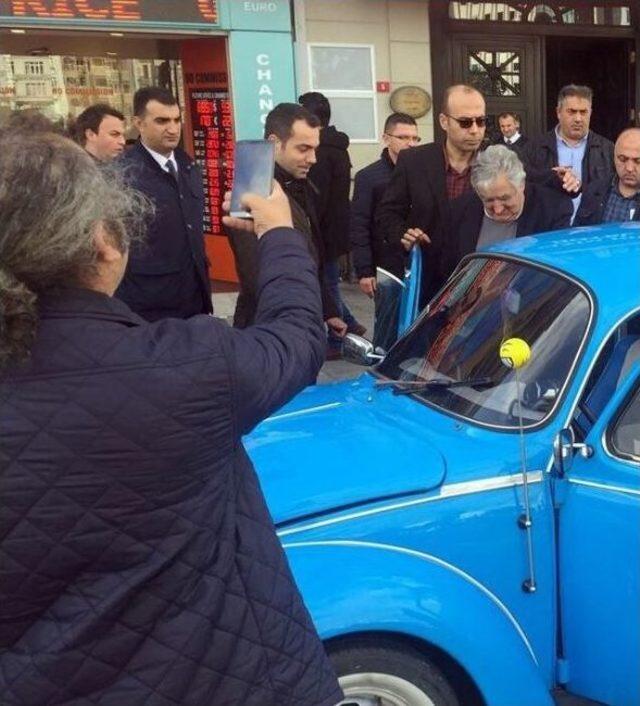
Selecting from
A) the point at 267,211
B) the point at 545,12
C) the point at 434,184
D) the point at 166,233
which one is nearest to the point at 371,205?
the point at 434,184

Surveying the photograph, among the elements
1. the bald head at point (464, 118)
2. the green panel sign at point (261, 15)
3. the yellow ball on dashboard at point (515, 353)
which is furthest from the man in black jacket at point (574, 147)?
the green panel sign at point (261, 15)

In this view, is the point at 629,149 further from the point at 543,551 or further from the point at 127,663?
the point at 127,663

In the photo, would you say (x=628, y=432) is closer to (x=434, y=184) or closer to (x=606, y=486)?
(x=606, y=486)

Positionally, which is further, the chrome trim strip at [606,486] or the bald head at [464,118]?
the bald head at [464,118]

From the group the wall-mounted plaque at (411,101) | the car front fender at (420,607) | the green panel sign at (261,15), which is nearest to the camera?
the car front fender at (420,607)

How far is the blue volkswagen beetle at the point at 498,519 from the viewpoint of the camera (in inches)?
85.8

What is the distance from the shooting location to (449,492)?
2.33 metres

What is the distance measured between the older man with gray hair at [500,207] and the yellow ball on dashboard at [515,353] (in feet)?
4.44

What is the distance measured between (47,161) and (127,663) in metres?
0.79

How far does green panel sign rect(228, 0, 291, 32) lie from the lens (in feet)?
28.0

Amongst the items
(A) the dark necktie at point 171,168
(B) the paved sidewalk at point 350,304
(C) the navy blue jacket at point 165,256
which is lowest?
(B) the paved sidewalk at point 350,304

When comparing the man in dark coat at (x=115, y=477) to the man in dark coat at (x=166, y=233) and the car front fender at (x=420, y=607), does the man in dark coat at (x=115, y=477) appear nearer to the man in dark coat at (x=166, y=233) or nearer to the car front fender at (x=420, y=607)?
the car front fender at (x=420, y=607)

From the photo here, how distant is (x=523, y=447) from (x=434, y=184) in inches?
101

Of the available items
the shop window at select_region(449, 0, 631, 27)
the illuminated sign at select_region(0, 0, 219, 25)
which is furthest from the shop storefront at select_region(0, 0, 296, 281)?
the shop window at select_region(449, 0, 631, 27)
